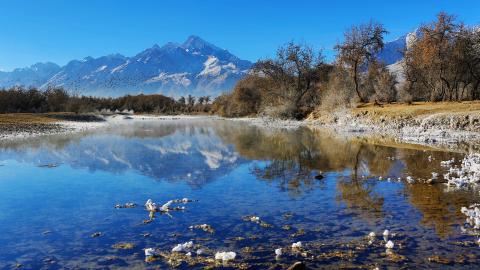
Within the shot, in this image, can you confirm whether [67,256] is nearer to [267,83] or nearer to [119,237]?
[119,237]

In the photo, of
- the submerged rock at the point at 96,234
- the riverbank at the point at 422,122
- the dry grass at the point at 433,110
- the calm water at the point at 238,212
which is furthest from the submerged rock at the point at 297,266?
the dry grass at the point at 433,110

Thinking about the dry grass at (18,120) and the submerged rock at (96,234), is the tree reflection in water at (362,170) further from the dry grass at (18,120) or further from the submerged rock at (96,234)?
the dry grass at (18,120)

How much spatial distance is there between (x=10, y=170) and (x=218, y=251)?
13.4 m

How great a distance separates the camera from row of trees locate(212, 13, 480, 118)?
1971 inches

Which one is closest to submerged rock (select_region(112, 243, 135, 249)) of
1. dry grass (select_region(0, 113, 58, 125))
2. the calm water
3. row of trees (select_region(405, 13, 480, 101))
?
the calm water

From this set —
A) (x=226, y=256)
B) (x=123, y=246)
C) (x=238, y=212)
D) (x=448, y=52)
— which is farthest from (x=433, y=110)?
(x=123, y=246)

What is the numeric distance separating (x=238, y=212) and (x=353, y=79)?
56.1 m

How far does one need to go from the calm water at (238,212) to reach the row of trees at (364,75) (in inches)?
1345

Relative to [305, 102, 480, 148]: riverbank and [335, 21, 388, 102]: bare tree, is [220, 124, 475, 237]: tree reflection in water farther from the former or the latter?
[335, 21, 388, 102]: bare tree

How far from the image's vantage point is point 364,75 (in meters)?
78.6

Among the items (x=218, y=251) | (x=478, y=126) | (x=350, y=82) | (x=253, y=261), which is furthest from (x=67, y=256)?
(x=350, y=82)

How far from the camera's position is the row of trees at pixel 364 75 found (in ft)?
164

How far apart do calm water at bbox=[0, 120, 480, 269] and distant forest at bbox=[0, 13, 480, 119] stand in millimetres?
34329

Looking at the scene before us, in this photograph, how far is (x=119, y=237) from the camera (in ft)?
29.2
